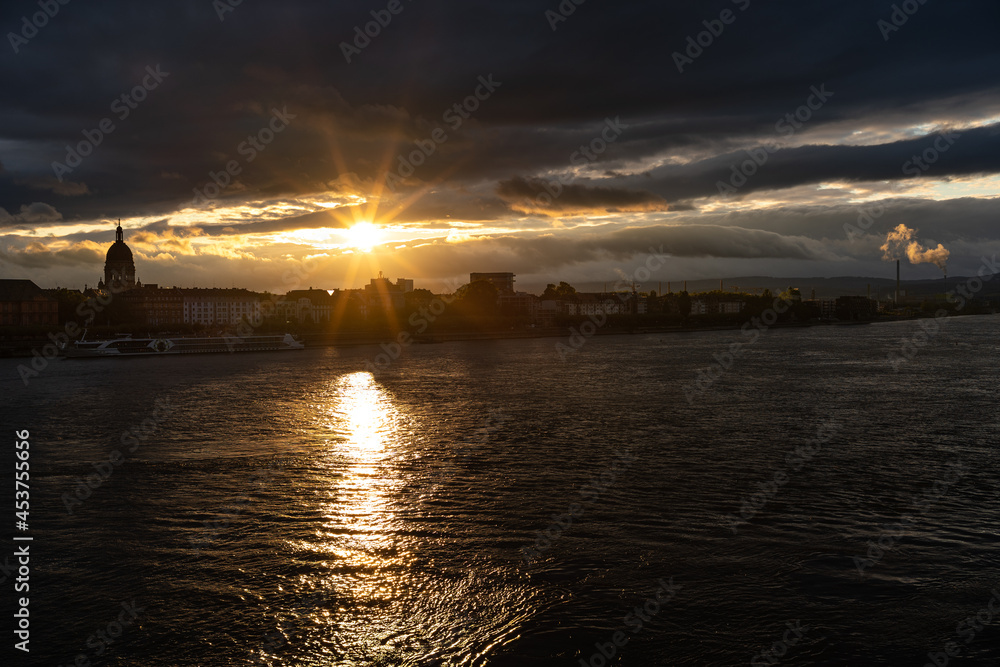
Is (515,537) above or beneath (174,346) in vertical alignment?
beneath

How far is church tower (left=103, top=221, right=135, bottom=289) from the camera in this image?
171 m

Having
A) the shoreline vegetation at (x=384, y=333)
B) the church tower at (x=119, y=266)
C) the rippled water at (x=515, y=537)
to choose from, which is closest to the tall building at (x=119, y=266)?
the church tower at (x=119, y=266)

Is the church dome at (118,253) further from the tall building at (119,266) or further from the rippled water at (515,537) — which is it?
the rippled water at (515,537)

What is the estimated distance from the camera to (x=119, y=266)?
172000 millimetres

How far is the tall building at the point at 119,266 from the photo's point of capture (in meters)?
171

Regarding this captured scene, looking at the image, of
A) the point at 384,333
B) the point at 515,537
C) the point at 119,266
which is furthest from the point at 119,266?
the point at 515,537

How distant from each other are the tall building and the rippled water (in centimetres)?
15372

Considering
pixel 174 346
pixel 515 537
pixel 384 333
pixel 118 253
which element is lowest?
pixel 515 537

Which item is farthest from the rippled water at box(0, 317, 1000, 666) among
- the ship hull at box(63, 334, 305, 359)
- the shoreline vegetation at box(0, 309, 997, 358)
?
the shoreline vegetation at box(0, 309, 997, 358)

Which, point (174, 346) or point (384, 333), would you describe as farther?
point (384, 333)

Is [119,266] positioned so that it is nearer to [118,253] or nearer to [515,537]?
[118,253]

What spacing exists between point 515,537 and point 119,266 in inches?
7138

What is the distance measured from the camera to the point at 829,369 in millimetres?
56656

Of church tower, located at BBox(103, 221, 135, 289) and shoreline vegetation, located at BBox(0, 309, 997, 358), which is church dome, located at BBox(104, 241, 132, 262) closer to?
church tower, located at BBox(103, 221, 135, 289)
